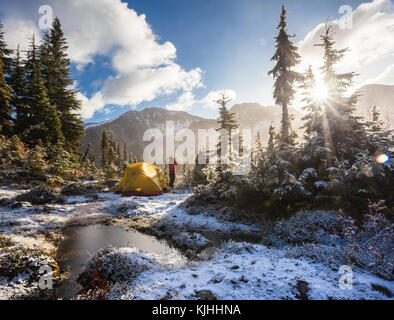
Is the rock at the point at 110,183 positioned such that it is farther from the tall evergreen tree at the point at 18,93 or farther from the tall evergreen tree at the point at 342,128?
the tall evergreen tree at the point at 342,128

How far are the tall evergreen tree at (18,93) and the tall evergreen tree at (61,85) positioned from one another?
9.89ft

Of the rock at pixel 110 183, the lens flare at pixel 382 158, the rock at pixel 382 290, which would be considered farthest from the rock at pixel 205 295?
the rock at pixel 110 183

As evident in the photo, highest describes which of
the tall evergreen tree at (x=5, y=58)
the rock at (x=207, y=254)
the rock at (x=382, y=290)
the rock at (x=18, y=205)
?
the tall evergreen tree at (x=5, y=58)

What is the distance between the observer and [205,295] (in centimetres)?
314

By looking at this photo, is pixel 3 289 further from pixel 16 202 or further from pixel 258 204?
pixel 258 204

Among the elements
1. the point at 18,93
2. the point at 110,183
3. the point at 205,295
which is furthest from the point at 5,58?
the point at 205,295

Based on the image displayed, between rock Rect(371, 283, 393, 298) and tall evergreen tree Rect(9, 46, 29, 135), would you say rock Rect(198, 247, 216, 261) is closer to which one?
rock Rect(371, 283, 393, 298)

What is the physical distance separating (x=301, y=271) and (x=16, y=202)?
459 inches

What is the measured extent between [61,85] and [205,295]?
28.4 m

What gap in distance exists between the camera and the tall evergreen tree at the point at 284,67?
14.5 m

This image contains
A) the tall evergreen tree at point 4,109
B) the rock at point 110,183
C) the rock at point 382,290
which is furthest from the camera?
the rock at point 110,183

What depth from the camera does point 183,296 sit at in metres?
3.15

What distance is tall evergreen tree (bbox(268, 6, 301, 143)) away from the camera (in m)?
14.5
